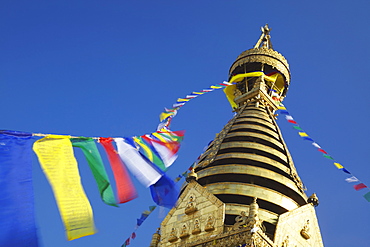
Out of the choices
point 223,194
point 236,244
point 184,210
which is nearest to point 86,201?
point 236,244

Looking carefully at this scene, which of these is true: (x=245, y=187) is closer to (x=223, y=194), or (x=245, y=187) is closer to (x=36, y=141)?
(x=223, y=194)

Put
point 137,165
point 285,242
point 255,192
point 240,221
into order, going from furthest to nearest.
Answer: point 255,192 < point 285,242 < point 240,221 < point 137,165

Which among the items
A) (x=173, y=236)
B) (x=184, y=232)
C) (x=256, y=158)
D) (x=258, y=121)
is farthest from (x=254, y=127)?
(x=173, y=236)

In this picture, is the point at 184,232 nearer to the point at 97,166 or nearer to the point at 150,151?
the point at 150,151

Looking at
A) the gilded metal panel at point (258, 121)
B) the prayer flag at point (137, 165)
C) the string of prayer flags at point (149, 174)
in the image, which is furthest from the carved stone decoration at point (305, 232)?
the prayer flag at point (137, 165)

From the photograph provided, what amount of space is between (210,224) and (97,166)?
6.59 m

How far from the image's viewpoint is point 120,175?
7.09m

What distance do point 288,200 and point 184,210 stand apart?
154 inches

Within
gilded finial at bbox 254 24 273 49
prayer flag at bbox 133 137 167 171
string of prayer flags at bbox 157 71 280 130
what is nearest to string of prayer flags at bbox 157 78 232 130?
string of prayer flags at bbox 157 71 280 130

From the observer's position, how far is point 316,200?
48.2ft

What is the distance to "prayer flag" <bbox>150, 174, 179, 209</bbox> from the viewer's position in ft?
22.1

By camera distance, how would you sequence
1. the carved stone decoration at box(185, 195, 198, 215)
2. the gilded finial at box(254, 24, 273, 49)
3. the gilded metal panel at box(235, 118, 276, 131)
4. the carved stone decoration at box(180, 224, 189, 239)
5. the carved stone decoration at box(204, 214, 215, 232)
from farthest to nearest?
the gilded finial at box(254, 24, 273, 49), the gilded metal panel at box(235, 118, 276, 131), the carved stone decoration at box(185, 195, 198, 215), the carved stone decoration at box(180, 224, 189, 239), the carved stone decoration at box(204, 214, 215, 232)

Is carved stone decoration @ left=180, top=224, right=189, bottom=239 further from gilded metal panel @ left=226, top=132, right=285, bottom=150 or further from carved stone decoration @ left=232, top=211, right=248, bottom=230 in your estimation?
gilded metal panel @ left=226, top=132, right=285, bottom=150

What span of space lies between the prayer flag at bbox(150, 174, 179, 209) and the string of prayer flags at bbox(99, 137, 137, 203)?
47 cm
